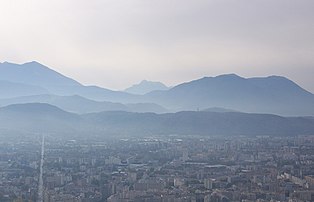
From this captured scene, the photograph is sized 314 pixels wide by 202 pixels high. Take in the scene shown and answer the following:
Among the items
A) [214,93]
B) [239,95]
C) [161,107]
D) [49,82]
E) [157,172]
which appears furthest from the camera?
[49,82]

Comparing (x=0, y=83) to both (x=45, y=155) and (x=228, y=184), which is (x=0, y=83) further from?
(x=228, y=184)

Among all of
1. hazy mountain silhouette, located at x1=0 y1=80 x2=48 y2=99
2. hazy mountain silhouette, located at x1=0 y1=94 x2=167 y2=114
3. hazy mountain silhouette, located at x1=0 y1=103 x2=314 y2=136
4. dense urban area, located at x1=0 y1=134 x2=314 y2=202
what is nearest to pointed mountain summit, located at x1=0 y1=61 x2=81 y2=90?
hazy mountain silhouette, located at x1=0 y1=80 x2=48 y2=99

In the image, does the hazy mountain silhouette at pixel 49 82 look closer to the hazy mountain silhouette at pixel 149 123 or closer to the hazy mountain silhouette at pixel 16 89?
the hazy mountain silhouette at pixel 16 89

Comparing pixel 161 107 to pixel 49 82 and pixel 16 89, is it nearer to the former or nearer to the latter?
pixel 16 89

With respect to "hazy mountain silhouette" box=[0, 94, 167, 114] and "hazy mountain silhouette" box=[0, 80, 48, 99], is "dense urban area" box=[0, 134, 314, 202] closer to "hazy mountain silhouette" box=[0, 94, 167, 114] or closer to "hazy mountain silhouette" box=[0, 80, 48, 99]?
"hazy mountain silhouette" box=[0, 94, 167, 114]

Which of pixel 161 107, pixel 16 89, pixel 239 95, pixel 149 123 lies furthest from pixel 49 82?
pixel 149 123
